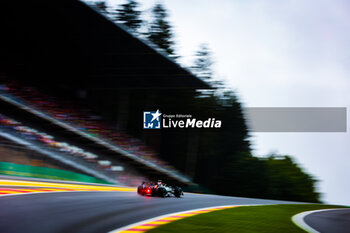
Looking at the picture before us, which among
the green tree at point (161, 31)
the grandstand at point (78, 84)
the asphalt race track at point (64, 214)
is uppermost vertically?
the green tree at point (161, 31)

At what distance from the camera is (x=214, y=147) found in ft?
143

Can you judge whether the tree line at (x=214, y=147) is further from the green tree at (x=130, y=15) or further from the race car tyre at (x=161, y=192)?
the race car tyre at (x=161, y=192)

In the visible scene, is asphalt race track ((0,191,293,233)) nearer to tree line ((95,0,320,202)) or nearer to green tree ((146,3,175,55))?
tree line ((95,0,320,202))

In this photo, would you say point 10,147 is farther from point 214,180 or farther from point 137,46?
point 214,180

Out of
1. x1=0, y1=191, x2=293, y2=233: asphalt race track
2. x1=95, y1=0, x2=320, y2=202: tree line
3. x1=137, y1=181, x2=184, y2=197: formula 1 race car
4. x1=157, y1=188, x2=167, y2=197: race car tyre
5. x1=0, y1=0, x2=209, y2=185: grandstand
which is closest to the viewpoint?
x1=0, y1=191, x2=293, y2=233: asphalt race track

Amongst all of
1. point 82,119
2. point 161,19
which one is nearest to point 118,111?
point 82,119

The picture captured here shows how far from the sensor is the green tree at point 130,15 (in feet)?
133

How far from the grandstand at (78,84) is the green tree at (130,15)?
1206 centimetres

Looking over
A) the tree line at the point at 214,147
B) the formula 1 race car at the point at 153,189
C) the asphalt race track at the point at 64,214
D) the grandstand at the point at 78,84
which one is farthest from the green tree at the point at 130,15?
the asphalt race track at the point at 64,214

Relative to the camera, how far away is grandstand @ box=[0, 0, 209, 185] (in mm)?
19297

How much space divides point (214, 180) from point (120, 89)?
55.6ft

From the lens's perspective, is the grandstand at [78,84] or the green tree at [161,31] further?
the green tree at [161,31]

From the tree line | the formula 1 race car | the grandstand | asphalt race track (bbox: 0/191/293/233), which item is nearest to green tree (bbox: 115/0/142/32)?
the tree line

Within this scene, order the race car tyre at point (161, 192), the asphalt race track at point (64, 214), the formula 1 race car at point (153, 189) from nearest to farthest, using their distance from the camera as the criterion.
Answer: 1. the asphalt race track at point (64, 214)
2. the formula 1 race car at point (153, 189)
3. the race car tyre at point (161, 192)
